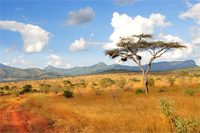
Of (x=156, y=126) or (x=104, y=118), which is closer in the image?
(x=156, y=126)

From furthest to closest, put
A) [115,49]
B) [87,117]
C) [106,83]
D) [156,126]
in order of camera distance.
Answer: [106,83] < [115,49] < [87,117] < [156,126]

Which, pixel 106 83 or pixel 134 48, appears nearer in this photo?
pixel 134 48

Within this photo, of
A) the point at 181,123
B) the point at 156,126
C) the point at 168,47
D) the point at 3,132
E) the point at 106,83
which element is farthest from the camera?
the point at 106,83

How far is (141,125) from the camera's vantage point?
4.40 meters

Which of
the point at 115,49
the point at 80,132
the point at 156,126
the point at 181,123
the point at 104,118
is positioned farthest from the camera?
the point at 115,49

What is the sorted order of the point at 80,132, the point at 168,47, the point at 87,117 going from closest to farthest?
the point at 80,132 → the point at 87,117 → the point at 168,47

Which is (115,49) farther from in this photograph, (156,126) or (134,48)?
(156,126)

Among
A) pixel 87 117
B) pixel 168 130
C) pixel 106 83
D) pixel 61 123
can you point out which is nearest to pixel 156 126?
pixel 168 130

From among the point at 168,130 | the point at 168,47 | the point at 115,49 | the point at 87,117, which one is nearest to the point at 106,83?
the point at 115,49

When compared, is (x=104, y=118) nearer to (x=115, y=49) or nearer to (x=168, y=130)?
(x=168, y=130)

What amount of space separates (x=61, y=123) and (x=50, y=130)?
62 centimetres

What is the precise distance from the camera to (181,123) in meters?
3.81

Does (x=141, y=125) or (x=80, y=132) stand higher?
(x=141, y=125)

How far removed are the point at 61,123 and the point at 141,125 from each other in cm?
385
